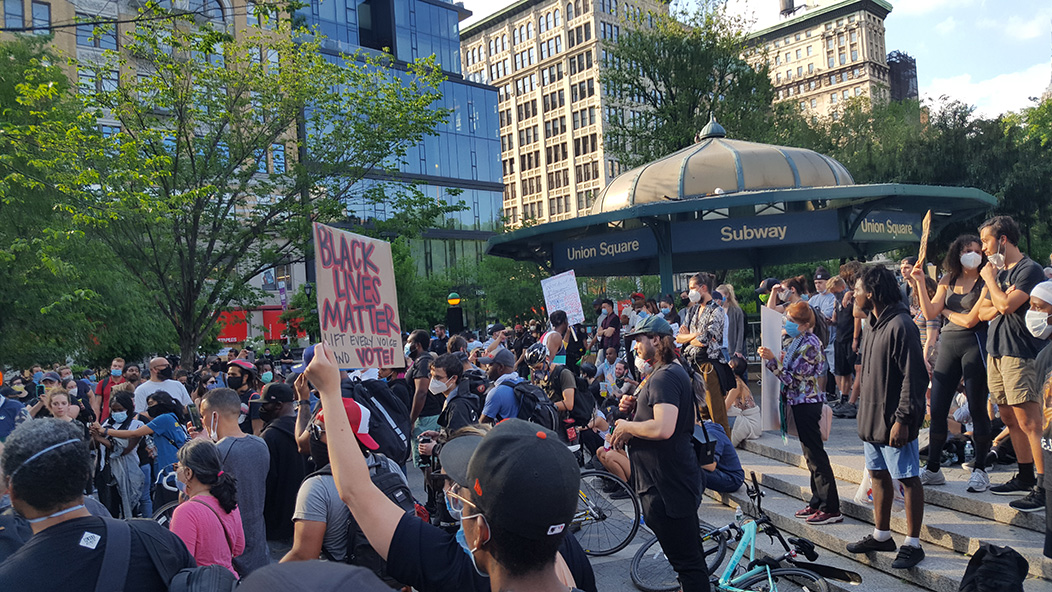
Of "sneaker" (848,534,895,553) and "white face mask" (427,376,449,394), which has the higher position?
"white face mask" (427,376,449,394)

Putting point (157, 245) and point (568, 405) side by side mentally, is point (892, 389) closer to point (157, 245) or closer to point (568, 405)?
point (568, 405)

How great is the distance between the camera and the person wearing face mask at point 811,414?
626cm

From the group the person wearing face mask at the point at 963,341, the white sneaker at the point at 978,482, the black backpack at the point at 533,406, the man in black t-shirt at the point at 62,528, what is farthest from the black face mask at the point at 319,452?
the white sneaker at the point at 978,482

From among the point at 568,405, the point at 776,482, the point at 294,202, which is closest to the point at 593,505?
the point at 568,405

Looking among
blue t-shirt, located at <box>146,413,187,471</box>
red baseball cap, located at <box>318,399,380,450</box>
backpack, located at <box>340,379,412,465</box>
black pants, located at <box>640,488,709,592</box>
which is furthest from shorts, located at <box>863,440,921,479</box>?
blue t-shirt, located at <box>146,413,187,471</box>

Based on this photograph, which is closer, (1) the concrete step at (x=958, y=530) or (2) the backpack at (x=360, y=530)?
(2) the backpack at (x=360, y=530)

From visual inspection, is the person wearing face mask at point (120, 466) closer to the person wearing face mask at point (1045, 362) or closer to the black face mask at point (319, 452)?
the black face mask at point (319, 452)

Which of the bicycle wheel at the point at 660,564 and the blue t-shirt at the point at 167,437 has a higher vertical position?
the blue t-shirt at the point at 167,437

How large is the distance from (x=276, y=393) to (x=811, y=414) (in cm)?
424

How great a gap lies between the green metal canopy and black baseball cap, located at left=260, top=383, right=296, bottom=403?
10.1 meters

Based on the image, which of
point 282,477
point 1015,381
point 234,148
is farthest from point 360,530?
point 234,148

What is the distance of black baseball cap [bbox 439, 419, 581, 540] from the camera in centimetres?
188

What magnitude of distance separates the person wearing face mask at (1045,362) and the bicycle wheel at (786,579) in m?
1.22

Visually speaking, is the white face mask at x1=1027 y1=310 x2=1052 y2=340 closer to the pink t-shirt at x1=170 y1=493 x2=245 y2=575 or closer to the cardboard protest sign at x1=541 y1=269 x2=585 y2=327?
the pink t-shirt at x1=170 y1=493 x2=245 y2=575
